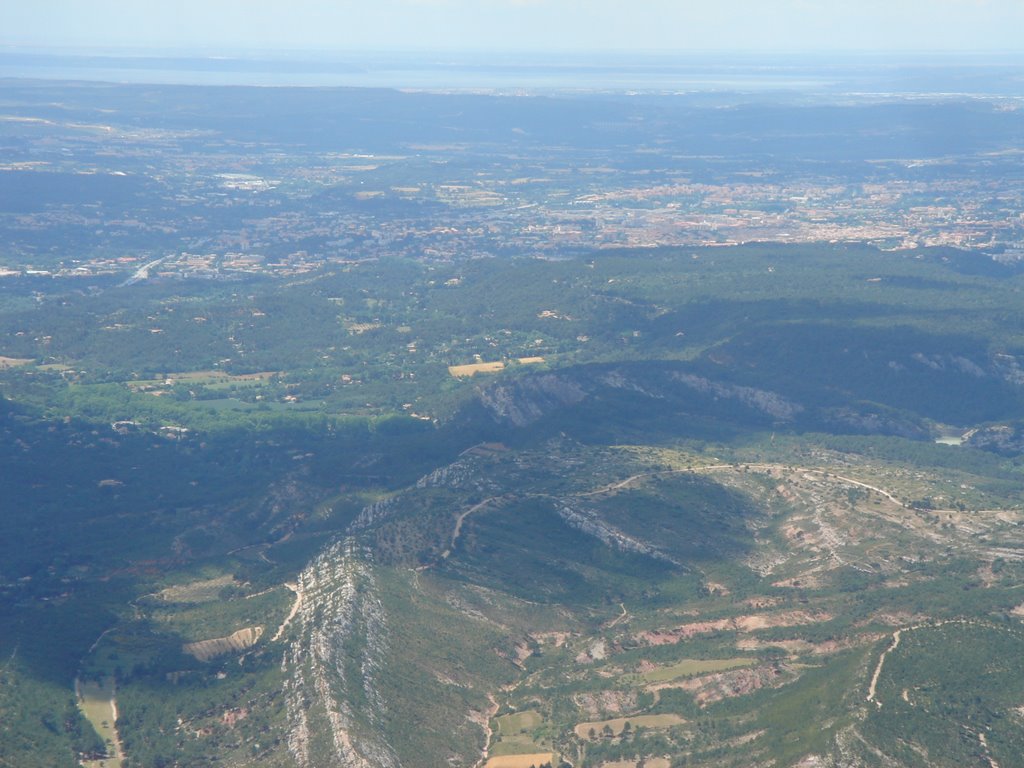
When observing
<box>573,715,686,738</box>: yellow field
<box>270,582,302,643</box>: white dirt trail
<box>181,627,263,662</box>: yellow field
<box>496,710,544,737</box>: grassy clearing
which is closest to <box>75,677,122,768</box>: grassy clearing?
<box>181,627,263,662</box>: yellow field

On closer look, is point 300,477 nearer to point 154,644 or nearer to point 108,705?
point 154,644

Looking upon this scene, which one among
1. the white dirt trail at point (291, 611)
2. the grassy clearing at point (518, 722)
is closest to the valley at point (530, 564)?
the grassy clearing at point (518, 722)

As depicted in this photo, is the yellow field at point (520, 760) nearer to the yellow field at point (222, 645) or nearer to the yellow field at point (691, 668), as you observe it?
the yellow field at point (691, 668)

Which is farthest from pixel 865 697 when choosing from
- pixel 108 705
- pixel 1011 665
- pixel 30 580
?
pixel 30 580

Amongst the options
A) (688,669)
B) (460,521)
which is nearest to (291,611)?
(460,521)

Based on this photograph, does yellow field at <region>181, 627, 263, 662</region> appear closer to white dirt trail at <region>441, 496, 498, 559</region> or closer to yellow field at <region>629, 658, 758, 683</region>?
white dirt trail at <region>441, 496, 498, 559</region>

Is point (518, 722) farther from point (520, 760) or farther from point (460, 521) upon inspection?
point (460, 521)
